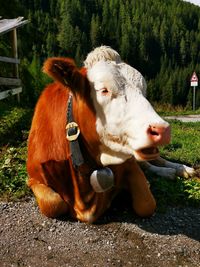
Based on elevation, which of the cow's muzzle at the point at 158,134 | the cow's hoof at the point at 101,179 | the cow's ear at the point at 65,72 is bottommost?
the cow's hoof at the point at 101,179

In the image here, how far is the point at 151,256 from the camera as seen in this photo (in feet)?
11.7

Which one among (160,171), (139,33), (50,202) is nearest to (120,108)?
(50,202)

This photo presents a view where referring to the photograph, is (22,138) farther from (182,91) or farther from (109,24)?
(109,24)

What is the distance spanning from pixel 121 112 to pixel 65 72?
0.55 m

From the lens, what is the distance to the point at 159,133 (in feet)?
9.62

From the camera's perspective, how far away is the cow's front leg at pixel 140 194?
4152 millimetres

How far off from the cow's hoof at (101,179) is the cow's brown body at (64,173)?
117 mm

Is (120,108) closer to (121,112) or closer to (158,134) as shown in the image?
(121,112)

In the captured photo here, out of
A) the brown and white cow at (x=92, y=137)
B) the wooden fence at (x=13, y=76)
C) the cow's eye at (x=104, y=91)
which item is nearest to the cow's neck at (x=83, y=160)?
the brown and white cow at (x=92, y=137)

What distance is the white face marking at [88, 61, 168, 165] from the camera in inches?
122

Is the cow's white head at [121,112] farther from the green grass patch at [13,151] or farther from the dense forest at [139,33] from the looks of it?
the dense forest at [139,33]

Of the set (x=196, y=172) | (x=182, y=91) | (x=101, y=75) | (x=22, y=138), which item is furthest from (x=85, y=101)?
(x=182, y=91)

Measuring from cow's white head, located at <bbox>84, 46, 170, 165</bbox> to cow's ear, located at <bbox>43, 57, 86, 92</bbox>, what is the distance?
0.35 feet

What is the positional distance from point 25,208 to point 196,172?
101 inches
